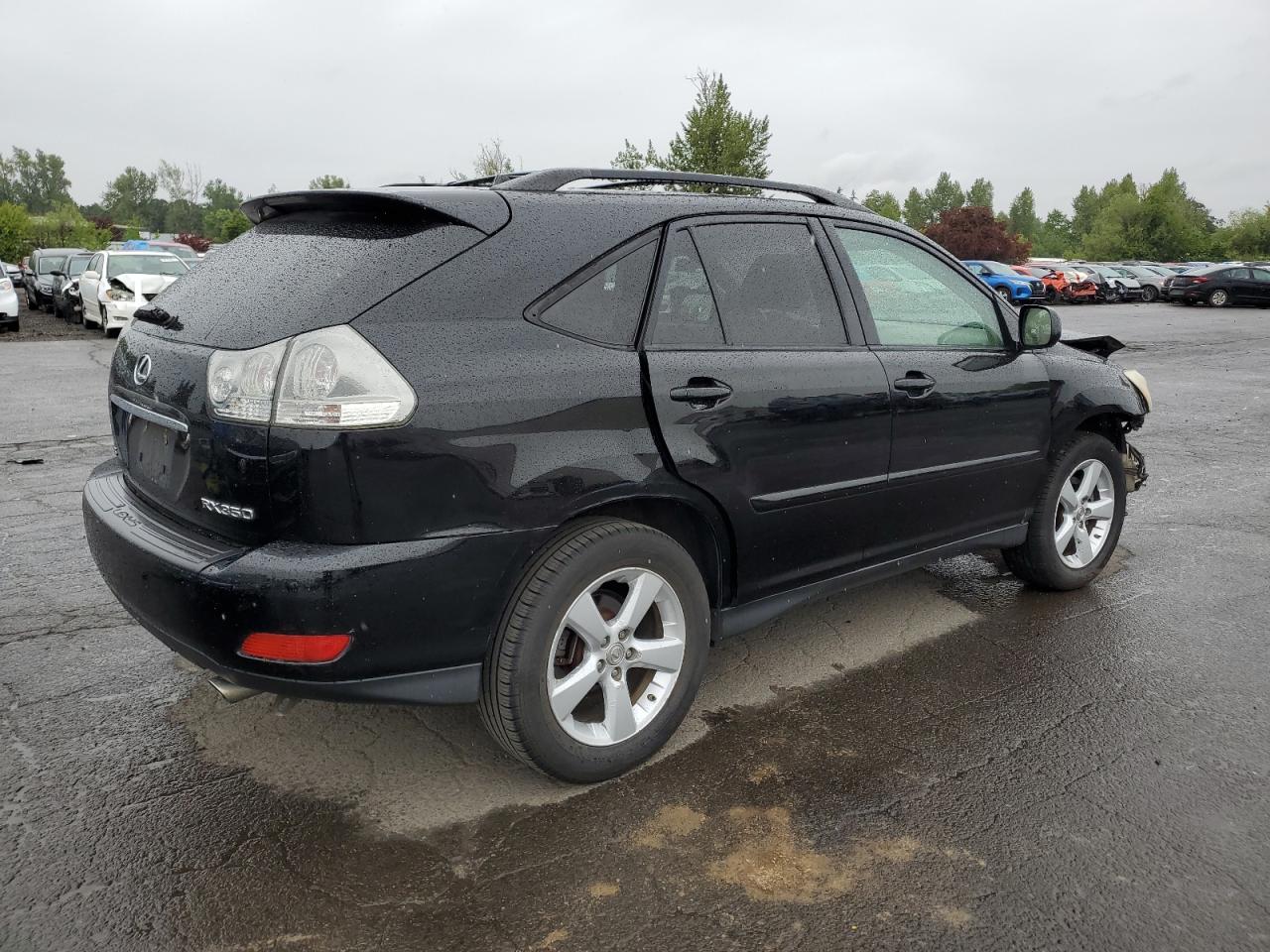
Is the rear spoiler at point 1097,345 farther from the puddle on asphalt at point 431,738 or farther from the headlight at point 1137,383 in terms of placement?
the puddle on asphalt at point 431,738

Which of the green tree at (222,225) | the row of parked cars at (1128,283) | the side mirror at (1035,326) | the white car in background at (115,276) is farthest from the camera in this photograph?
the green tree at (222,225)

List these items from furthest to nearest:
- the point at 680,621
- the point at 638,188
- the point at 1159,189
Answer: the point at 1159,189, the point at 638,188, the point at 680,621

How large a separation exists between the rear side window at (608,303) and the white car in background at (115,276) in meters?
16.7

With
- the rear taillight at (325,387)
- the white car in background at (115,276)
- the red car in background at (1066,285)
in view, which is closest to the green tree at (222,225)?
the white car in background at (115,276)

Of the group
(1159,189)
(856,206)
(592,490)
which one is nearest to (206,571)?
(592,490)

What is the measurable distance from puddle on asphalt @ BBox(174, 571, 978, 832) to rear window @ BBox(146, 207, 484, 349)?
1.30m

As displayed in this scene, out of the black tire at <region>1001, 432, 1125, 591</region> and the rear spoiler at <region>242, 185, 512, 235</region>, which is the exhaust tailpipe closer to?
the rear spoiler at <region>242, 185, 512, 235</region>

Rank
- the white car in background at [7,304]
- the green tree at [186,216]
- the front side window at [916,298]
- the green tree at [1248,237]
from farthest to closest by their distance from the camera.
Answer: the green tree at [186,216], the green tree at [1248,237], the white car in background at [7,304], the front side window at [916,298]

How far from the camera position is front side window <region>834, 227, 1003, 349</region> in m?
3.78

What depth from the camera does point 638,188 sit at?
3529 mm

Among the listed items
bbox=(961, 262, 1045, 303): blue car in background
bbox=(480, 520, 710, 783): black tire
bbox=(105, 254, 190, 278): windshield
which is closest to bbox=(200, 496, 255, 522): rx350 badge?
bbox=(480, 520, 710, 783): black tire

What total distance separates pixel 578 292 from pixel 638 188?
80 centimetres

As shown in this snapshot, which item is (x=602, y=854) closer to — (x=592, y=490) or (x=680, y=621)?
(x=680, y=621)

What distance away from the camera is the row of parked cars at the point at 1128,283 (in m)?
31.4
